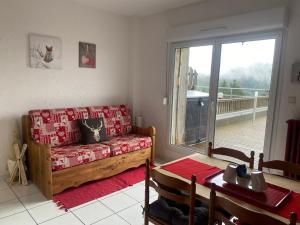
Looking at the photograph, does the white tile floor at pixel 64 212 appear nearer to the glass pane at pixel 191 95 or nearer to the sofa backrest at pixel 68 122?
the sofa backrest at pixel 68 122

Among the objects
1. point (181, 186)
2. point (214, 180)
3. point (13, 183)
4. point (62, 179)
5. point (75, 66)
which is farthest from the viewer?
point (75, 66)

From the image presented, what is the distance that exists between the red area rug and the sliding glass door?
105cm

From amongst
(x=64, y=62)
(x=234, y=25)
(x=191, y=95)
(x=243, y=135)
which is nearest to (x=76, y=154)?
(x=64, y=62)

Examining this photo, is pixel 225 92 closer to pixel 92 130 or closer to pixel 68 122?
pixel 92 130

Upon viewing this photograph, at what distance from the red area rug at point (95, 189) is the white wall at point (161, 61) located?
98 centimetres

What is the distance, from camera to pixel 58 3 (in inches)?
129

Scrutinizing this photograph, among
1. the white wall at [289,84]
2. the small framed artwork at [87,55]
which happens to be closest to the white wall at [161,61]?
the white wall at [289,84]

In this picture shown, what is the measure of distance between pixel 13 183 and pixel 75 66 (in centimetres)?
182

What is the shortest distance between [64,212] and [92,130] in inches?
47.1

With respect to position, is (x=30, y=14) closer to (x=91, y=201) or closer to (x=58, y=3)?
(x=58, y=3)

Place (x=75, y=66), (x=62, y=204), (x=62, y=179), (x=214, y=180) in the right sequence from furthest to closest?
(x=75, y=66) < (x=62, y=179) < (x=62, y=204) < (x=214, y=180)

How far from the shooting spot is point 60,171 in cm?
264

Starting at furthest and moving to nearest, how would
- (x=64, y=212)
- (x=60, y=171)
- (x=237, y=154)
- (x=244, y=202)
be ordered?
(x=60, y=171) < (x=64, y=212) < (x=237, y=154) < (x=244, y=202)

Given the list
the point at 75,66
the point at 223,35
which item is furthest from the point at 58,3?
the point at 223,35
